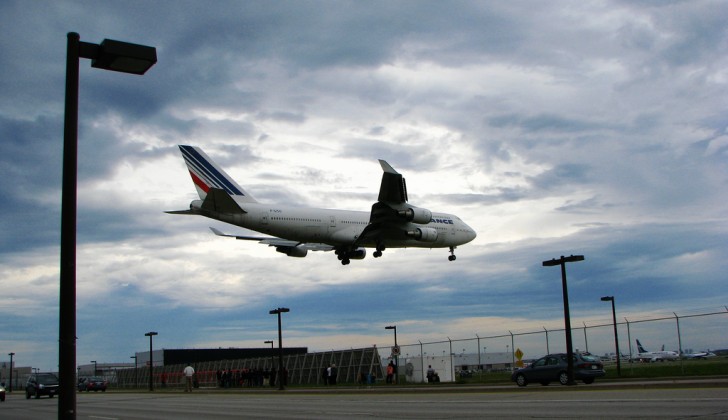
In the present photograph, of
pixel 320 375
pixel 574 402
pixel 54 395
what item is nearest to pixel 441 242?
→ pixel 320 375

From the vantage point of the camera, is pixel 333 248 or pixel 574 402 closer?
pixel 574 402

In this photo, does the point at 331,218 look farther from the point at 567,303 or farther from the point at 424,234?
the point at 567,303

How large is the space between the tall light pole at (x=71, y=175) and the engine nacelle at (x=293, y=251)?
38879 mm

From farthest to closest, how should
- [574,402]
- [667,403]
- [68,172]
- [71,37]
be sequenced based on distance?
[574,402] → [667,403] → [71,37] → [68,172]

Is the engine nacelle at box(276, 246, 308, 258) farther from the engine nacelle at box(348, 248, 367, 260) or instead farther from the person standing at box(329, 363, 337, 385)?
the person standing at box(329, 363, 337, 385)

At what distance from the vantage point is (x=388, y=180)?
38062mm

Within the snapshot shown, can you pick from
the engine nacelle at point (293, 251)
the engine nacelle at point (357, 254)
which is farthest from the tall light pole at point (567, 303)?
the engine nacelle at point (293, 251)

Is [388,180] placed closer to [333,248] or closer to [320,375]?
[333,248]

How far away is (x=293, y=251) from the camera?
47125mm

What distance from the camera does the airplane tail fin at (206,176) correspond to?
41062mm

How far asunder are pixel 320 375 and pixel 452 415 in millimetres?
37488

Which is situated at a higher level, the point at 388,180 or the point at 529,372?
the point at 388,180

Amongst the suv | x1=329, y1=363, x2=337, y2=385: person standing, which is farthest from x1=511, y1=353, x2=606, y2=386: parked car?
the suv

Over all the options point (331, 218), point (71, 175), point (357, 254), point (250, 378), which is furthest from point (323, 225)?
point (71, 175)
